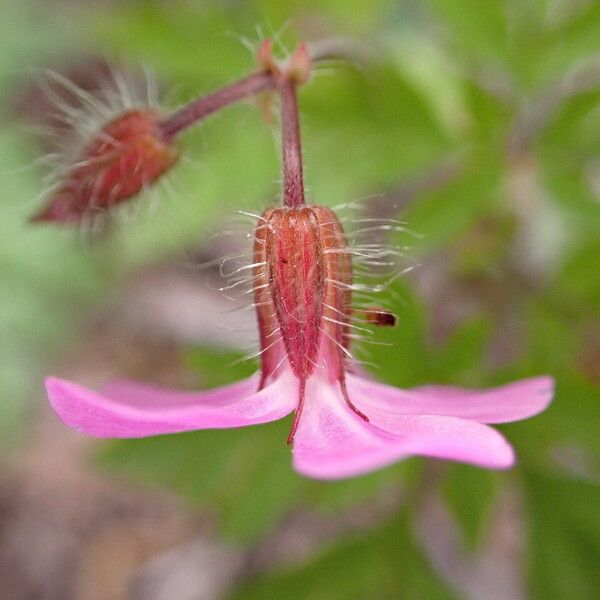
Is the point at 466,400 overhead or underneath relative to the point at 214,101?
Answer: underneath

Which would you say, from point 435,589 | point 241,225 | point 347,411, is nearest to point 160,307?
point 435,589

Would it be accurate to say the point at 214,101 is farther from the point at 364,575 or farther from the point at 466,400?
the point at 364,575

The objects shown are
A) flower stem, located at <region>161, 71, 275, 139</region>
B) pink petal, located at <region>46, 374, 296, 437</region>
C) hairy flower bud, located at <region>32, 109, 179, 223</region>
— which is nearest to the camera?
pink petal, located at <region>46, 374, 296, 437</region>

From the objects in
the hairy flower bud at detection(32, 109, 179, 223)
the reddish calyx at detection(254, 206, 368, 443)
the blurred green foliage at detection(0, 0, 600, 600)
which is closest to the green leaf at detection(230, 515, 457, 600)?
the blurred green foliage at detection(0, 0, 600, 600)

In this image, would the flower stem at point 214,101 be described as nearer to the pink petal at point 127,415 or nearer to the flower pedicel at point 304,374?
the flower pedicel at point 304,374

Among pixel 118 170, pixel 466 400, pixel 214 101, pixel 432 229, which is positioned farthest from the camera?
pixel 432 229

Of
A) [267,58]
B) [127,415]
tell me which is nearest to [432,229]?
[267,58]

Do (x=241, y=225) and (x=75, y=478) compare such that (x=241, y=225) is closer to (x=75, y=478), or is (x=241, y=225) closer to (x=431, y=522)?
(x=431, y=522)

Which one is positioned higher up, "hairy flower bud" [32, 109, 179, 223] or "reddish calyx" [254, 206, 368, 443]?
"hairy flower bud" [32, 109, 179, 223]

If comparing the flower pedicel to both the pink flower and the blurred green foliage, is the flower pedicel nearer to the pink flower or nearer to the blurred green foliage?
the pink flower
